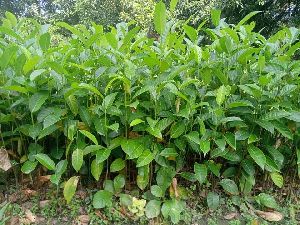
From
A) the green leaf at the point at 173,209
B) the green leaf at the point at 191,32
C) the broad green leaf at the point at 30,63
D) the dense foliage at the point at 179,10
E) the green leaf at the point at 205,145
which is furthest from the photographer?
the dense foliage at the point at 179,10

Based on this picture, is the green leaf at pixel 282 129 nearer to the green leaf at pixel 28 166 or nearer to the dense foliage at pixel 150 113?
the dense foliage at pixel 150 113

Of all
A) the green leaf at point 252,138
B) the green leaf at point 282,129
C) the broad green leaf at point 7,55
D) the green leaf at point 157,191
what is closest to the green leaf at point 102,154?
the green leaf at point 157,191

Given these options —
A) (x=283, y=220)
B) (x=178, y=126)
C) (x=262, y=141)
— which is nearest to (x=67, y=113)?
(x=178, y=126)

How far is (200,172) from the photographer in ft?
7.00

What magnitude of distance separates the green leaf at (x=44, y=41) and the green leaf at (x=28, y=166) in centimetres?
65

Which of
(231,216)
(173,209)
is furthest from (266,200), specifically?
(173,209)

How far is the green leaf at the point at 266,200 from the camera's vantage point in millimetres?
2271

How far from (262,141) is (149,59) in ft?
2.84

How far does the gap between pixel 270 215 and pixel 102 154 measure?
107 centimetres

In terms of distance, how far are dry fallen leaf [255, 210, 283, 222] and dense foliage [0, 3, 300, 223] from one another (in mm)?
56

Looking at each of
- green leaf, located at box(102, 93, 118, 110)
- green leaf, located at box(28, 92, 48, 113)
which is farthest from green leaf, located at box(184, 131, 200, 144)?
green leaf, located at box(28, 92, 48, 113)

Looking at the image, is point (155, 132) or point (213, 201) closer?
point (155, 132)

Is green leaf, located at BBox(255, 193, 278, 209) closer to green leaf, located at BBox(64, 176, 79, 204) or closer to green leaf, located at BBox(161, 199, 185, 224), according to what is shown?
green leaf, located at BBox(161, 199, 185, 224)

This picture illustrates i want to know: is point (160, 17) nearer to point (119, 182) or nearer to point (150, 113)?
point (150, 113)
